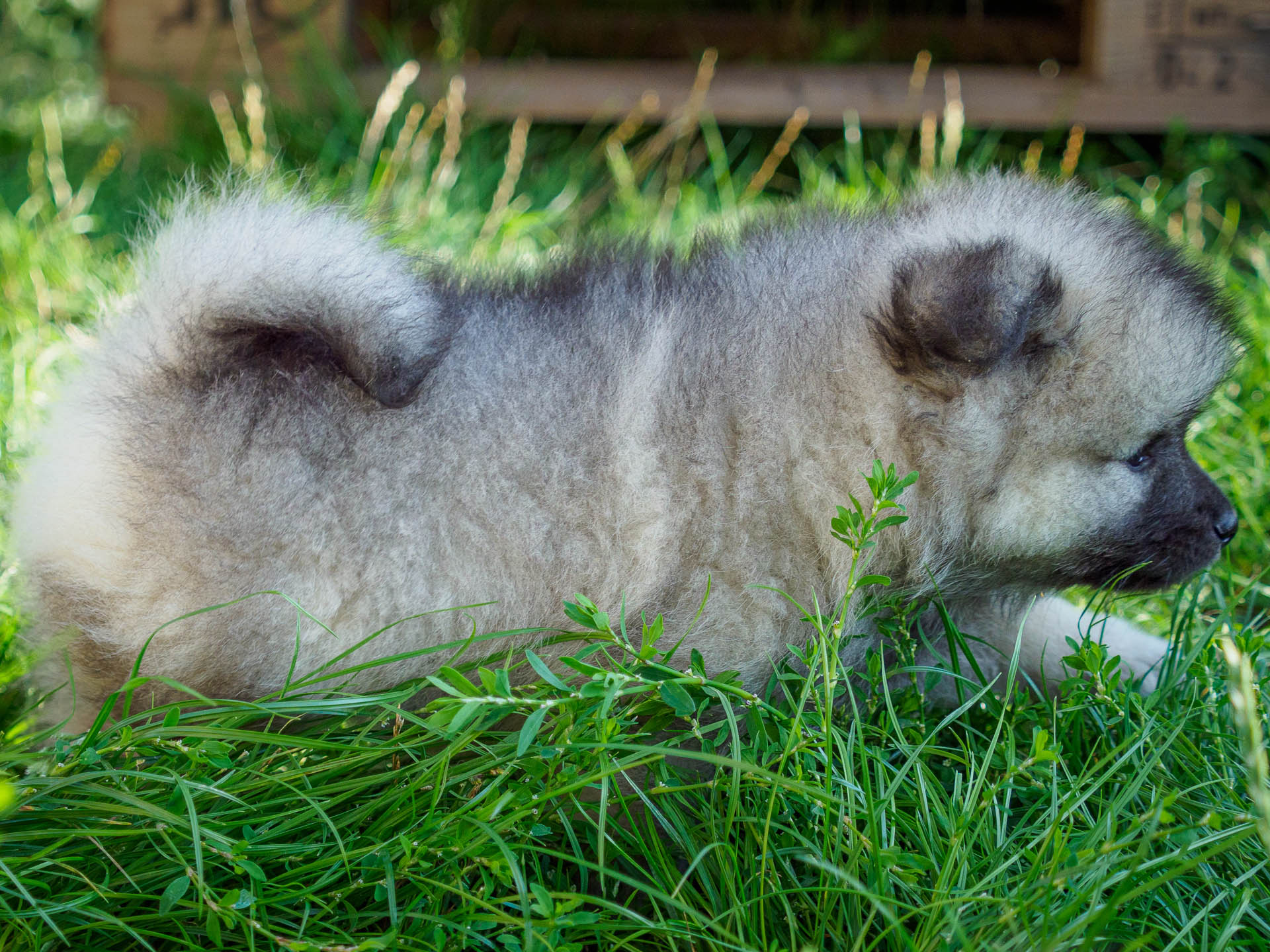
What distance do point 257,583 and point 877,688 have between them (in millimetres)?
1014

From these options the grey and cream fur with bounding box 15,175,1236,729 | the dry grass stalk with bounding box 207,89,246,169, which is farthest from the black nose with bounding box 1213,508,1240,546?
the dry grass stalk with bounding box 207,89,246,169

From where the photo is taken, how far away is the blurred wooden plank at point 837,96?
4.20 meters

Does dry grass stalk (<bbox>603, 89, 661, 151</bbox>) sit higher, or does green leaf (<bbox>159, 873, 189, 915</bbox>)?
dry grass stalk (<bbox>603, 89, 661, 151</bbox>)

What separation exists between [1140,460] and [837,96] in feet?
9.26

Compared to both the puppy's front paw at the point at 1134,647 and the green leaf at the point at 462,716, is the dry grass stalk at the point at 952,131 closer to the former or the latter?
the puppy's front paw at the point at 1134,647

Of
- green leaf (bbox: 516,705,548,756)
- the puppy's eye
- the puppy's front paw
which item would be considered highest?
the puppy's eye

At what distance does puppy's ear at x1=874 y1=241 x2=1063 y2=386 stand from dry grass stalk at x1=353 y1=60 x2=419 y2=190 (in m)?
2.50

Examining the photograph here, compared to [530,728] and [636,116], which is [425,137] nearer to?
[636,116]

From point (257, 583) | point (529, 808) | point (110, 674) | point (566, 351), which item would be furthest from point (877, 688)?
point (110, 674)

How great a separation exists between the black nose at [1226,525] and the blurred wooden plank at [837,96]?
2688mm

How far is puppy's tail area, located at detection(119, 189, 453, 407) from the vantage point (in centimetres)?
174

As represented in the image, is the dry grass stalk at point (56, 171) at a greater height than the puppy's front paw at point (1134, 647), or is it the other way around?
the dry grass stalk at point (56, 171)

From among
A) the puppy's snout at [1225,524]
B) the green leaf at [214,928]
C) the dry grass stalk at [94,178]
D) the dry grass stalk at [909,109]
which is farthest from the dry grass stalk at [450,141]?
the green leaf at [214,928]

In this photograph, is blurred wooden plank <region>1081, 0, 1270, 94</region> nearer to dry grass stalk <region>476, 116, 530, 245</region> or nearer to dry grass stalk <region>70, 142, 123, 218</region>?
dry grass stalk <region>476, 116, 530, 245</region>
